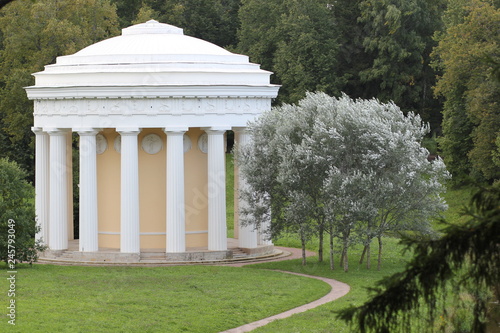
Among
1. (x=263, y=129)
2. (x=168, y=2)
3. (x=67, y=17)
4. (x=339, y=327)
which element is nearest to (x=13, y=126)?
(x=67, y=17)

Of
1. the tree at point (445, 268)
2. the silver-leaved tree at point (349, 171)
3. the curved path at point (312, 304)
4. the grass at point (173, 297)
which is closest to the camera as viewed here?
the tree at point (445, 268)

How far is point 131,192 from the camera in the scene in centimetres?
3722

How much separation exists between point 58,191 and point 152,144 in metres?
4.11

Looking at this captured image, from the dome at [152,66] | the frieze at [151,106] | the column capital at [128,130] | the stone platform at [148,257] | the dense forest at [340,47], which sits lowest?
the stone platform at [148,257]

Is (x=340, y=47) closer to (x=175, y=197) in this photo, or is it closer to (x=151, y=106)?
(x=175, y=197)

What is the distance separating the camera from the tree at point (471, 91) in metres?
52.0

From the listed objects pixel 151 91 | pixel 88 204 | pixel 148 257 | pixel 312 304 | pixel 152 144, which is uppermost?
pixel 151 91

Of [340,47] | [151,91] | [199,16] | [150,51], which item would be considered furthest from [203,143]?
[199,16]

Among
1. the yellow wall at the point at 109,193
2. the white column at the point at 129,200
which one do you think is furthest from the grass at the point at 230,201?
the white column at the point at 129,200

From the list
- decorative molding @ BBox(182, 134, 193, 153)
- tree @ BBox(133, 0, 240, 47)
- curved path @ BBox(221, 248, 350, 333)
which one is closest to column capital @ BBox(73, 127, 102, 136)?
decorative molding @ BBox(182, 134, 193, 153)

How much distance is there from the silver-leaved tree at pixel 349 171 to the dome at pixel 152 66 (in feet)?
12.5

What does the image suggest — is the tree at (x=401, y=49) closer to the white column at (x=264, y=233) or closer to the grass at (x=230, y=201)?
the grass at (x=230, y=201)

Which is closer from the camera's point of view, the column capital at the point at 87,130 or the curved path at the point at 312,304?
the curved path at the point at 312,304

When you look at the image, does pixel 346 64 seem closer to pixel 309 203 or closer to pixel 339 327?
pixel 309 203
